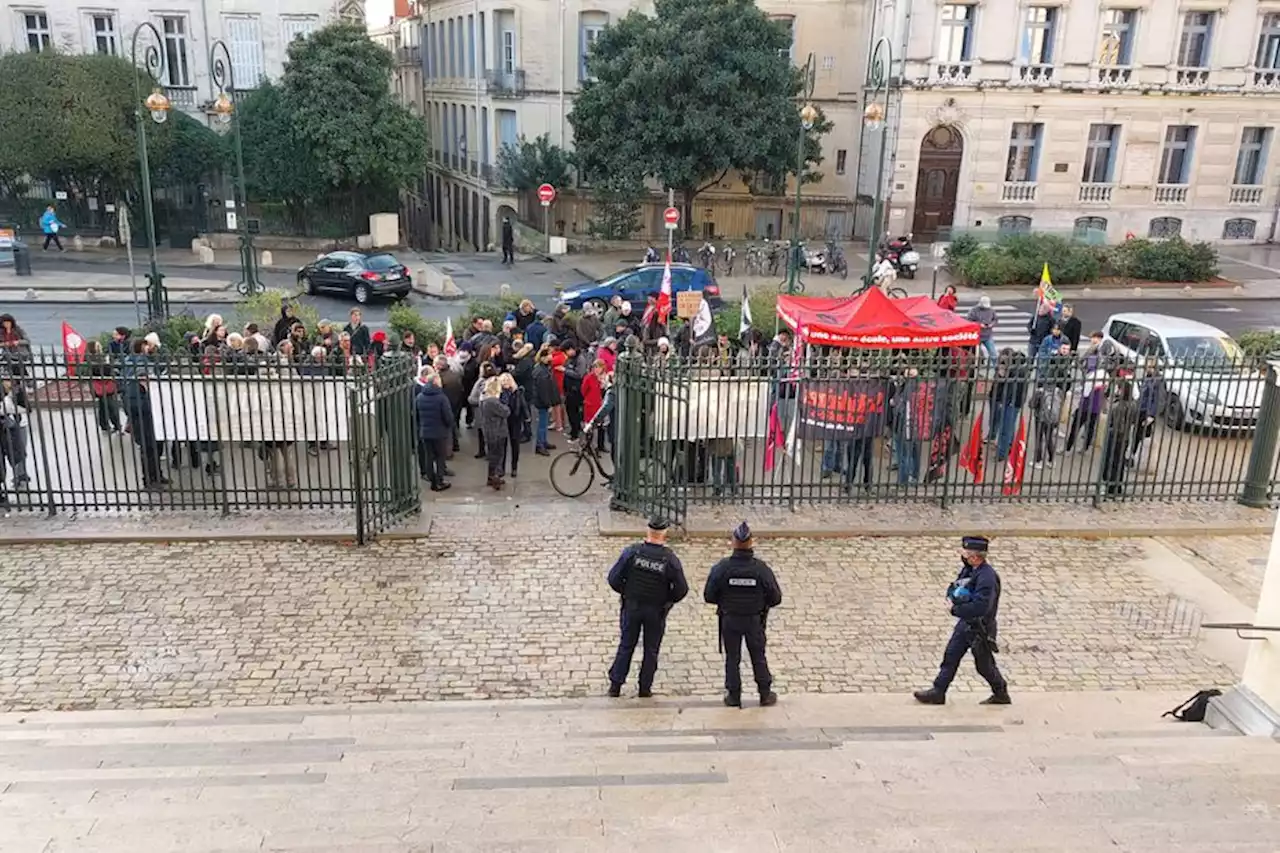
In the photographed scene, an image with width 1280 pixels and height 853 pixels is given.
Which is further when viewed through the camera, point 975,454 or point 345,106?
point 345,106

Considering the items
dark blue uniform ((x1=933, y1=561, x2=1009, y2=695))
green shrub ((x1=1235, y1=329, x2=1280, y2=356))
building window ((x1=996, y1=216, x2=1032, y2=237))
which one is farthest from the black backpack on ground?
building window ((x1=996, y1=216, x2=1032, y2=237))

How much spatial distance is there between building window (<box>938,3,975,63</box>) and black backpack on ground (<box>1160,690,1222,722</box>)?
105 feet

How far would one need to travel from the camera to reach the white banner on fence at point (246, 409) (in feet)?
36.7

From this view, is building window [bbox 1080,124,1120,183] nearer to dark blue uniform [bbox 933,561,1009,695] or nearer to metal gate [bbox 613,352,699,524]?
metal gate [bbox 613,352,699,524]

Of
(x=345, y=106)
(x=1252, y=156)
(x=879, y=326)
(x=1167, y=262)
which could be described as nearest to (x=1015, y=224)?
(x=1167, y=262)

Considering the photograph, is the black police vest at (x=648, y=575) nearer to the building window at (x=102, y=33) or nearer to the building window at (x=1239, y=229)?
the building window at (x=102, y=33)

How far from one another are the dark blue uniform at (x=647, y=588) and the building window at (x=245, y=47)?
117ft

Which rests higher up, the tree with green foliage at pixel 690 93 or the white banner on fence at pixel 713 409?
the tree with green foliage at pixel 690 93

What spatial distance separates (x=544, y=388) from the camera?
43.7 ft

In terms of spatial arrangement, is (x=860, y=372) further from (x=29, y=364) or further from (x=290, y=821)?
(x=29, y=364)

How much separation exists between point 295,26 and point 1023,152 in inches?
1084

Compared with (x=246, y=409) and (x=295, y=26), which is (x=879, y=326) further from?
(x=295, y=26)

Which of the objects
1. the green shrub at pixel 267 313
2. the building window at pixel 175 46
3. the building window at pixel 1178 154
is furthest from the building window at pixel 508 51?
the green shrub at pixel 267 313

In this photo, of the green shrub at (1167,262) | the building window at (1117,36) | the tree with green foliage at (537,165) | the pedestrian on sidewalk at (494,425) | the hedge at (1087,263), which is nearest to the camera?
the pedestrian on sidewalk at (494,425)
